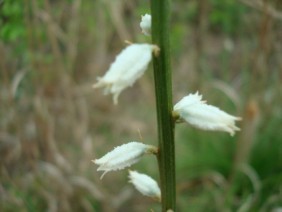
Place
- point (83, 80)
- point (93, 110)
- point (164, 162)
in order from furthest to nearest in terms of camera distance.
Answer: point (83, 80) < point (93, 110) < point (164, 162)

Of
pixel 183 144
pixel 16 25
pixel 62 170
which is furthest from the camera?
pixel 183 144

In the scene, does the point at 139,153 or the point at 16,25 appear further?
the point at 16,25

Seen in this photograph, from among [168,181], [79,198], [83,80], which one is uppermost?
[83,80]

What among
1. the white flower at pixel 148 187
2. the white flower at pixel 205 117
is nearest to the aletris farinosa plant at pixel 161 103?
the white flower at pixel 205 117

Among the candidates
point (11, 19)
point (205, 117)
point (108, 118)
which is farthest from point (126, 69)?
point (108, 118)

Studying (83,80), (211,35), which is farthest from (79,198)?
(211,35)

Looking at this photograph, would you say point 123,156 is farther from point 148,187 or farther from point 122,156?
point 148,187

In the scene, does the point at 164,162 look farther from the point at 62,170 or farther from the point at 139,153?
the point at 62,170
